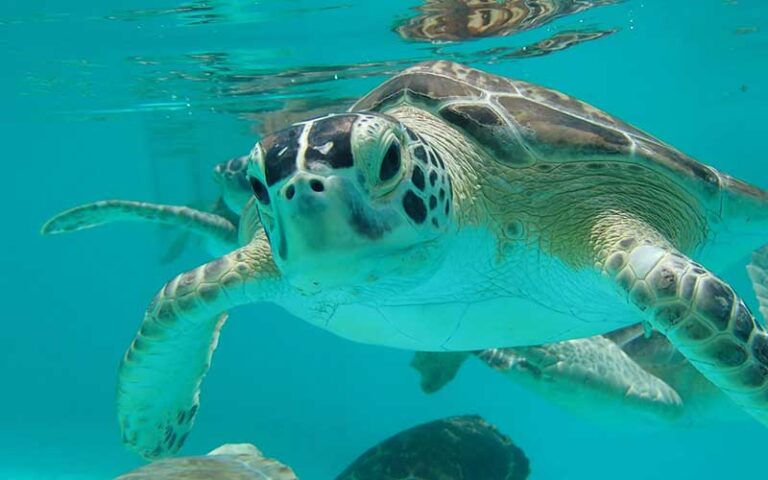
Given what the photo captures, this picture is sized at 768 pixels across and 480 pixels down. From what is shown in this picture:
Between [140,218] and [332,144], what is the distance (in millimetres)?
5347

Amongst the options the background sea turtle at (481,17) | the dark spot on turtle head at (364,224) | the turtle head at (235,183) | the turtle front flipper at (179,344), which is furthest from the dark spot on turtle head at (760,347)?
the background sea turtle at (481,17)

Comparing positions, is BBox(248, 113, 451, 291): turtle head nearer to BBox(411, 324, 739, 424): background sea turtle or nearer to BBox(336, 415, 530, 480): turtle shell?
BBox(336, 415, 530, 480): turtle shell

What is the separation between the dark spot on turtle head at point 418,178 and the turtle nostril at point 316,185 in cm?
39

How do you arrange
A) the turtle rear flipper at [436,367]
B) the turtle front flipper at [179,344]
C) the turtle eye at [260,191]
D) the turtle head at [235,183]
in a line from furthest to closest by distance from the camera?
1. the turtle head at [235,183]
2. the turtle rear flipper at [436,367]
3. the turtle front flipper at [179,344]
4. the turtle eye at [260,191]

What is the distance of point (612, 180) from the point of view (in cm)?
321

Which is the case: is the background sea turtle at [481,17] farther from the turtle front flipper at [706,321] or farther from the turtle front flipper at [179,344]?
the turtle front flipper at [706,321]

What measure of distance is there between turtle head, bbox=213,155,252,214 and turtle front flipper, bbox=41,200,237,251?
31cm

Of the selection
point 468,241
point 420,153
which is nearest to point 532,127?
point 468,241

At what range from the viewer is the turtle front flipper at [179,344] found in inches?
125

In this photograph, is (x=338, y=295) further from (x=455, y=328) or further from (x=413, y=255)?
(x=455, y=328)

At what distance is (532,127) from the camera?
310 centimetres

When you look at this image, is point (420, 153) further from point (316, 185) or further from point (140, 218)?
point (140, 218)

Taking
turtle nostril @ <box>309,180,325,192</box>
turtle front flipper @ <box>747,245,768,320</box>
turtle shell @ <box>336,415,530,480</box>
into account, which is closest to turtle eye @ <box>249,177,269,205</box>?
turtle nostril @ <box>309,180,325,192</box>

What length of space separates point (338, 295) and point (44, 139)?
2368 centimetres
